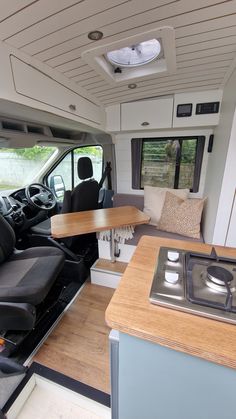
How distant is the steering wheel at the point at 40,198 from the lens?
7.96 feet

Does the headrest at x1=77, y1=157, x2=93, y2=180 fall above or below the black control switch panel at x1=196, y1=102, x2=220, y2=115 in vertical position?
below

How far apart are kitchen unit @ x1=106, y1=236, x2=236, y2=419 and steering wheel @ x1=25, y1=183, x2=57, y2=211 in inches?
84.1

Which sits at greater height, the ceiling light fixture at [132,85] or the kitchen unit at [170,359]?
the ceiling light fixture at [132,85]

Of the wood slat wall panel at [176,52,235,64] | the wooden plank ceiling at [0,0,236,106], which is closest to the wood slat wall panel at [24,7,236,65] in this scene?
the wooden plank ceiling at [0,0,236,106]

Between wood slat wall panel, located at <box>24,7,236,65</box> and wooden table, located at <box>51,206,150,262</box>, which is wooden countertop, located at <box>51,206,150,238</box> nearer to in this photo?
wooden table, located at <box>51,206,150,262</box>

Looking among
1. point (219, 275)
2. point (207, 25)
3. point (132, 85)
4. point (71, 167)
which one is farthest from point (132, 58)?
point (71, 167)

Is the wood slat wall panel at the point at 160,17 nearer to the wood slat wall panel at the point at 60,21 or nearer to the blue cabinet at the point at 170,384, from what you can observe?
the wood slat wall panel at the point at 60,21

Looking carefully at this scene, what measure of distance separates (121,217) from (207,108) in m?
1.46

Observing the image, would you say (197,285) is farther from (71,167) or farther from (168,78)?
(71,167)

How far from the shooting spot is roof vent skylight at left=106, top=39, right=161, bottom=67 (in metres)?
1.36

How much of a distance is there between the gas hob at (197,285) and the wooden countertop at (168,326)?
22 mm

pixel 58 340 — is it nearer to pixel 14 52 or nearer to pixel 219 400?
pixel 219 400

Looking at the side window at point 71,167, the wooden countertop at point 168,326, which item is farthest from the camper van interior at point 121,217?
the side window at point 71,167

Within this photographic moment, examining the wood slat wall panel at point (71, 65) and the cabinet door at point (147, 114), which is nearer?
the wood slat wall panel at point (71, 65)
